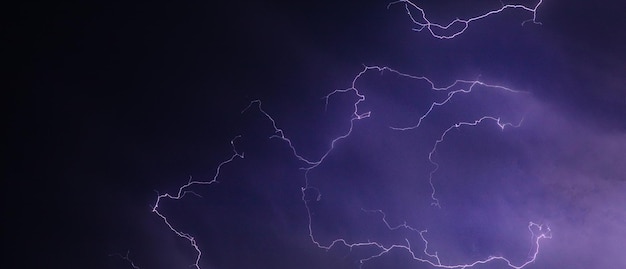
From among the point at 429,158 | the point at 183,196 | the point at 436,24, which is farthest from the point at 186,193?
the point at 436,24

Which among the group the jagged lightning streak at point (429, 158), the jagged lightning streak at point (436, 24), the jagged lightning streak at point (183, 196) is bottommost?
the jagged lightning streak at point (183, 196)

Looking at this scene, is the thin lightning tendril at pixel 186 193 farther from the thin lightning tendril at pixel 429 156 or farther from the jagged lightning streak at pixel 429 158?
the jagged lightning streak at pixel 429 158

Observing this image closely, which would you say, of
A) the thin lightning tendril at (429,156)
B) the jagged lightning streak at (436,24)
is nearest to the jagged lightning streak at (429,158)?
the thin lightning tendril at (429,156)

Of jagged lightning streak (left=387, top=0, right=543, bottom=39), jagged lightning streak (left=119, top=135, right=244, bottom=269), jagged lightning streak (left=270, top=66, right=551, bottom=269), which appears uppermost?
jagged lightning streak (left=387, top=0, right=543, bottom=39)

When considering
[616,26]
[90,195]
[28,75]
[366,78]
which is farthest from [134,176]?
[616,26]

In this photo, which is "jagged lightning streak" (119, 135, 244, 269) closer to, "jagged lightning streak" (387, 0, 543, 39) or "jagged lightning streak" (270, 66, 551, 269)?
"jagged lightning streak" (270, 66, 551, 269)

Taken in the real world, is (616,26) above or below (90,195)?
above

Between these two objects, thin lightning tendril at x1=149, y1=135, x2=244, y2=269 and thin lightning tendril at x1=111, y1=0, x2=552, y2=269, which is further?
thin lightning tendril at x1=149, y1=135, x2=244, y2=269

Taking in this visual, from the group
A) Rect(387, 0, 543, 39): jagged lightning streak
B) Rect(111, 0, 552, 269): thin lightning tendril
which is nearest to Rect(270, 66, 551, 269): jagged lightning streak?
Rect(111, 0, 552, 269): thin lightning tendril

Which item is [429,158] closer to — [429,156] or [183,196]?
[429,156]

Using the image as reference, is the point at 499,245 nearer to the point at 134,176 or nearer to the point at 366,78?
the point at 366,78

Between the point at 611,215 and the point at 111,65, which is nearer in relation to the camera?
the point at 611,215
